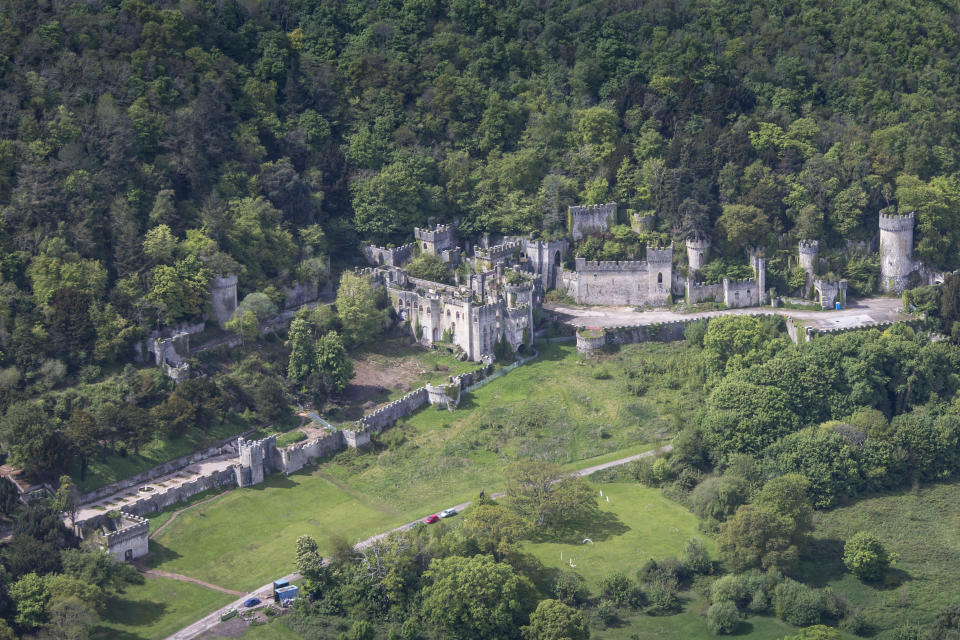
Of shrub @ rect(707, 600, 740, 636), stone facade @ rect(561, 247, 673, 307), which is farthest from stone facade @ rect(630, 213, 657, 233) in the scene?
shrub @ rect(707, 600, 740, 636)

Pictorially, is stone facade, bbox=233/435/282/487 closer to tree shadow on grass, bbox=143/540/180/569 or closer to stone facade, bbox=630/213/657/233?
tree shadow on grass, bbox=143/540/180/569

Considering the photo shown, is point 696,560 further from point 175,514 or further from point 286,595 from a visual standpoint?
point 175,514

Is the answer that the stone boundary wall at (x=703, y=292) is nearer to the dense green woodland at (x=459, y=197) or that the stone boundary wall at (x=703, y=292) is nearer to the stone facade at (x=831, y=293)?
the dense green woodland at (x=459, y=197)

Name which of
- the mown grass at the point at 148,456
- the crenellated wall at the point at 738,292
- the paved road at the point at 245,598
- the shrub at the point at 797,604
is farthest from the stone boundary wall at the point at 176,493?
the crenellated wall at the point at 738,292

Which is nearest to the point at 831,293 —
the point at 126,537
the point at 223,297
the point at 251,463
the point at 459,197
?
the point at 459,197

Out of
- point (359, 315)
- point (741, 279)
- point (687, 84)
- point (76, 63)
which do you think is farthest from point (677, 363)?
point (76, 63)

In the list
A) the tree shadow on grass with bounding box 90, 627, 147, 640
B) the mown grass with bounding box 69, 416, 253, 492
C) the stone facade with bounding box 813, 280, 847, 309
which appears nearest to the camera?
the tree shadow on grass with bounding box 90, 627, 147, 640

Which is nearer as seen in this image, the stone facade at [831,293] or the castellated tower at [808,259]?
the stone facade at [831,293]
